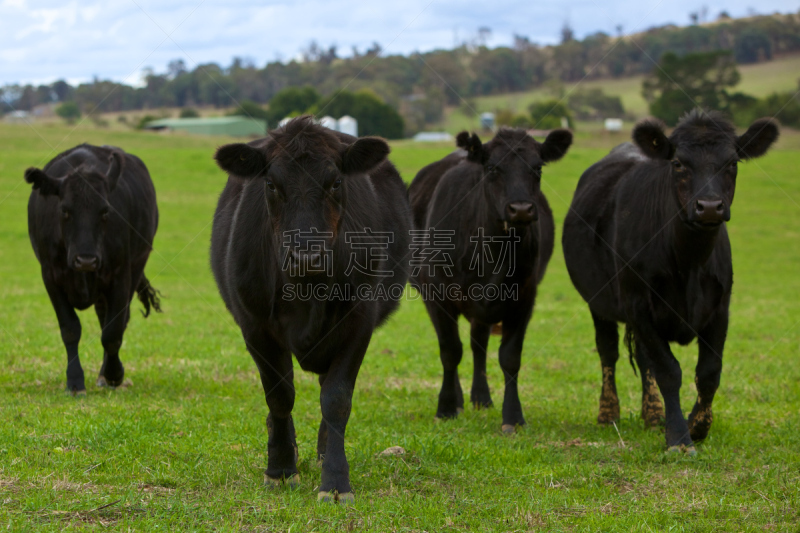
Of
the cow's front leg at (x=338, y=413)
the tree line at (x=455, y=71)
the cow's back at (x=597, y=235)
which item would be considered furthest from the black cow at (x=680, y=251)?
the tree line at (x=455, y=71)

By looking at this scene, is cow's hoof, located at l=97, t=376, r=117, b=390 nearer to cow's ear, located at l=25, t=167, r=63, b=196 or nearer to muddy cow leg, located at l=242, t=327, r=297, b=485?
cow's ear, located at l=25, t=167, r=63, b=196

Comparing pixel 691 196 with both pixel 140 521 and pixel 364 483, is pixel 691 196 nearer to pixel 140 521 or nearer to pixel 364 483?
pixel 364 483

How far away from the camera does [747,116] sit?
152 ft

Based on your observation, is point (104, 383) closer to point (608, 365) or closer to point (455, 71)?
point (608, 365)

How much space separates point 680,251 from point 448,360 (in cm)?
261

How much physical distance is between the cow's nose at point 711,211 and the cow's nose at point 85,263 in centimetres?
567

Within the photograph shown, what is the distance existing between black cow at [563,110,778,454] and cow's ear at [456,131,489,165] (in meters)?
1.36

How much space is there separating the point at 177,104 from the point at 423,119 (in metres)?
37.9

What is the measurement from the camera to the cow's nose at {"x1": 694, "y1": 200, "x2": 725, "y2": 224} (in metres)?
5.83

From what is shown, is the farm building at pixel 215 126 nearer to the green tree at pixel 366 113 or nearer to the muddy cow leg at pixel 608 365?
the green tree at pixel 366 113

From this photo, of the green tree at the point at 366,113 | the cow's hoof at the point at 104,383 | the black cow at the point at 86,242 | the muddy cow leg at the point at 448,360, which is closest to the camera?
the muddy cow leg at the point at 448,360

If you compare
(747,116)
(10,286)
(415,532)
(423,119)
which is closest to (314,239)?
(415,532)

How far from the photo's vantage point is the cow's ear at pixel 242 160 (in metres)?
4.92

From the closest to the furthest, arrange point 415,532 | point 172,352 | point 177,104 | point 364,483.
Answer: point 415,532 < point 364,483 < point 172,352 < point 177,104
